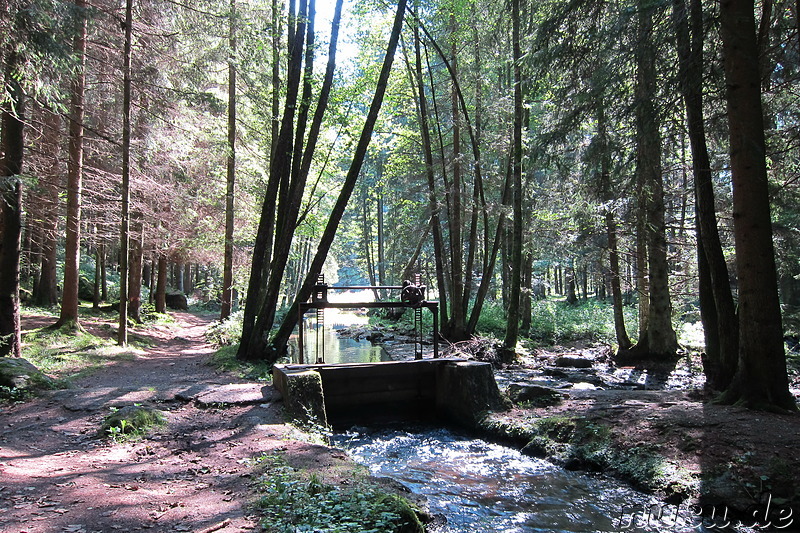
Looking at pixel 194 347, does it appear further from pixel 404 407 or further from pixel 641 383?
pixel 641 383

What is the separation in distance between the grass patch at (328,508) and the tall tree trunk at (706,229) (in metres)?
6.16

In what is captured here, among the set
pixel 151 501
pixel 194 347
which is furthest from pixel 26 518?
pixel 194 347

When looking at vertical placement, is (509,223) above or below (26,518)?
above

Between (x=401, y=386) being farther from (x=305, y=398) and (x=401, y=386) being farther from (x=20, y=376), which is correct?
(x=20, y=376)

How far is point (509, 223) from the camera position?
20953 mm

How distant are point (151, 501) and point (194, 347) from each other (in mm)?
13207

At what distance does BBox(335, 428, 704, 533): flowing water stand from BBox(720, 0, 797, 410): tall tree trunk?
8.41 feet

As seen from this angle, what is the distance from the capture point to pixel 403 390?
927cm

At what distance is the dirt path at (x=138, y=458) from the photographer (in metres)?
3.40

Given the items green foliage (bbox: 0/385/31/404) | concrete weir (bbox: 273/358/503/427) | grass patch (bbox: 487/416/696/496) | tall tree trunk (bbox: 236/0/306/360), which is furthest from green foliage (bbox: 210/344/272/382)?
grass patch (bbox: 487/416/696/496)

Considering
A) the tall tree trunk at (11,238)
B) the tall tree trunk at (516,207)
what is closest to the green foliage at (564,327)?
the tall tree trunk at (516,207)

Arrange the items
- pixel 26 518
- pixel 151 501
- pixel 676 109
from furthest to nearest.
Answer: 1. pixel 676 109
2. pixel 151 501
3. pixel 26 518

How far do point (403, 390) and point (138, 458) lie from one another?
517 centimetres

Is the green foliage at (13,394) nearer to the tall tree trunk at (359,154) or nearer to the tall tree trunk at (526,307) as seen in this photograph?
the tall tree trunk at (359,154)
